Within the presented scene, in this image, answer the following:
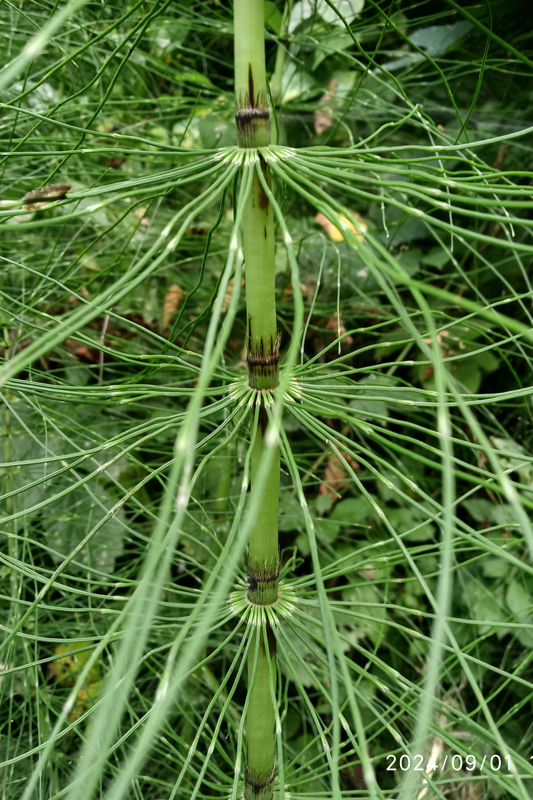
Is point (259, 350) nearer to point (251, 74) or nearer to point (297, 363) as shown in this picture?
point (251, 74)

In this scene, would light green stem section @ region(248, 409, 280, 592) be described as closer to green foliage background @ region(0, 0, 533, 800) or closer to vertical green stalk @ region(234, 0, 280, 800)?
vertical green stalk @ region(234, 0, 280, 800)

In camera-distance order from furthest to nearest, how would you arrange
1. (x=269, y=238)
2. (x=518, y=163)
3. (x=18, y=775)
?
(x=518, y=163), (x=18, y=775), (x=269, y=238)

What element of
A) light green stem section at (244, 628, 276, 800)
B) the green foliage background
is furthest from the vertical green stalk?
the green foliage background

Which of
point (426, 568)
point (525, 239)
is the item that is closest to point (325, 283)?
point (525, 239)

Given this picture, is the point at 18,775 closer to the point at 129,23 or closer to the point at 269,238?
the point at 269,238

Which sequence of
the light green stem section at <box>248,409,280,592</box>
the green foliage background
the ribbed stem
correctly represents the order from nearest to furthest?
the ribbed stem → the light green stem section at <box>248,409,280,592</box> → the green foliage background

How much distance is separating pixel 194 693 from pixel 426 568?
17.6 inches

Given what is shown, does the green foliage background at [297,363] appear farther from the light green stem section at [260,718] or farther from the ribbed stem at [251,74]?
the ribbed stem at [251,74]

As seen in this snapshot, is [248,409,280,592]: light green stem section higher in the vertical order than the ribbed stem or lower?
lower

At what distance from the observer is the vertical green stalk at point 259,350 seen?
1.34 feet

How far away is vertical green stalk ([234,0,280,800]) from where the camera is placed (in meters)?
0.41

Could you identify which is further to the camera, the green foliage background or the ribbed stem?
the green foliage background

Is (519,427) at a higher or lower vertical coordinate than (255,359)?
higher

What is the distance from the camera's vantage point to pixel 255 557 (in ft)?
1.74
